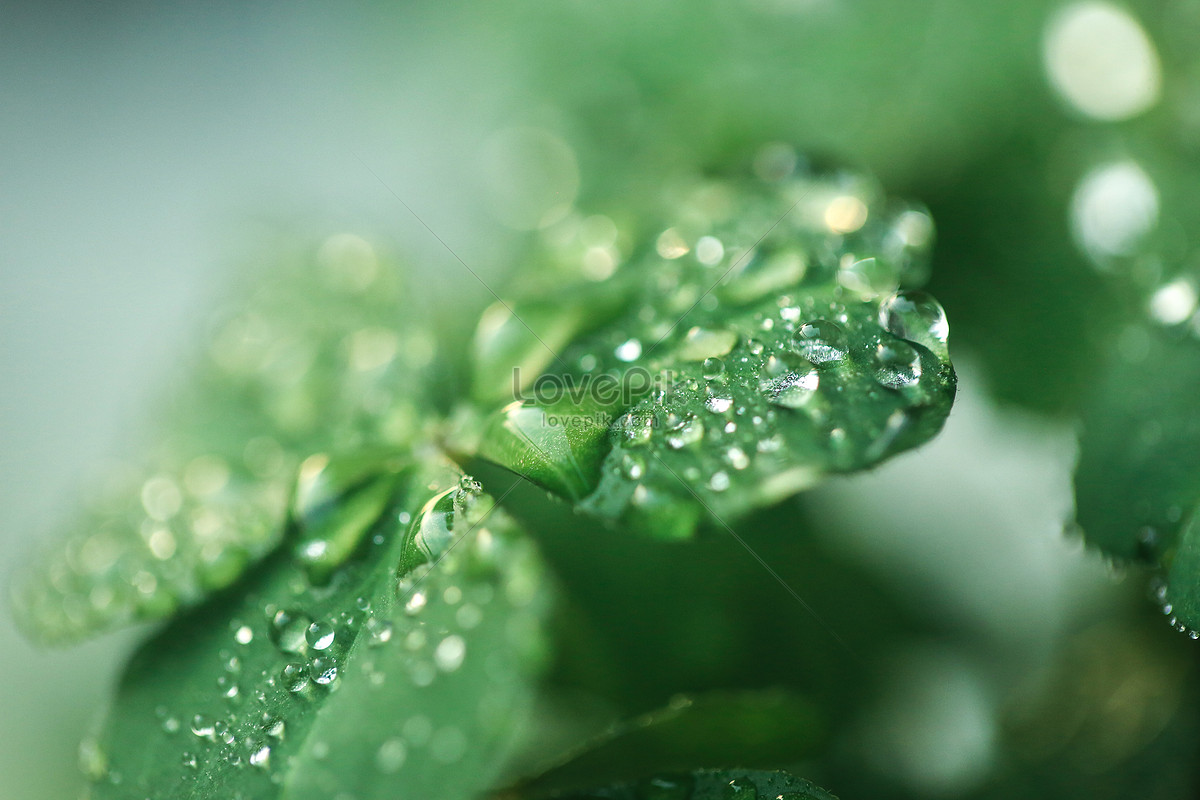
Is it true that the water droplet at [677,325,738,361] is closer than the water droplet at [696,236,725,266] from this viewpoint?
Yes

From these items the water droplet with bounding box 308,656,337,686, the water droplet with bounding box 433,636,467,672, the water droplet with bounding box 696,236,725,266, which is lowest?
the water droplet with bounding box 433,636,467,672

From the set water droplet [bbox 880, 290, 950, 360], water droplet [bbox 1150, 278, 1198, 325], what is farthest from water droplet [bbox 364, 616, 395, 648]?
water droplet [bbox 1150, 278, 1198, 325]

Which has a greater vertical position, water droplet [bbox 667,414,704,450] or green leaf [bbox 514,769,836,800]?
water droplet [bbox 667,414,704,450]

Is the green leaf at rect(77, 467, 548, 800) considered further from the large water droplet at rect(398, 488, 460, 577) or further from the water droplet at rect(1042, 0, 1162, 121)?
the water droplet at rect(1042, 0, 1162, 121)

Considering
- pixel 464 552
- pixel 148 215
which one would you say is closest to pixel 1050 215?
pixel 464 552

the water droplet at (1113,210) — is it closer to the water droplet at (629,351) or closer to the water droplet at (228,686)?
the water droplet at (629,351)

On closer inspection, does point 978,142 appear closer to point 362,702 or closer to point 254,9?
point 362,702

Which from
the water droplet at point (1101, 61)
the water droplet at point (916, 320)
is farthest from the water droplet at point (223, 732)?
the water droplet at point (1101, 61)

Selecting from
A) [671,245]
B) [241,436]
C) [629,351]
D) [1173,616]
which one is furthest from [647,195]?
[1173,616]
